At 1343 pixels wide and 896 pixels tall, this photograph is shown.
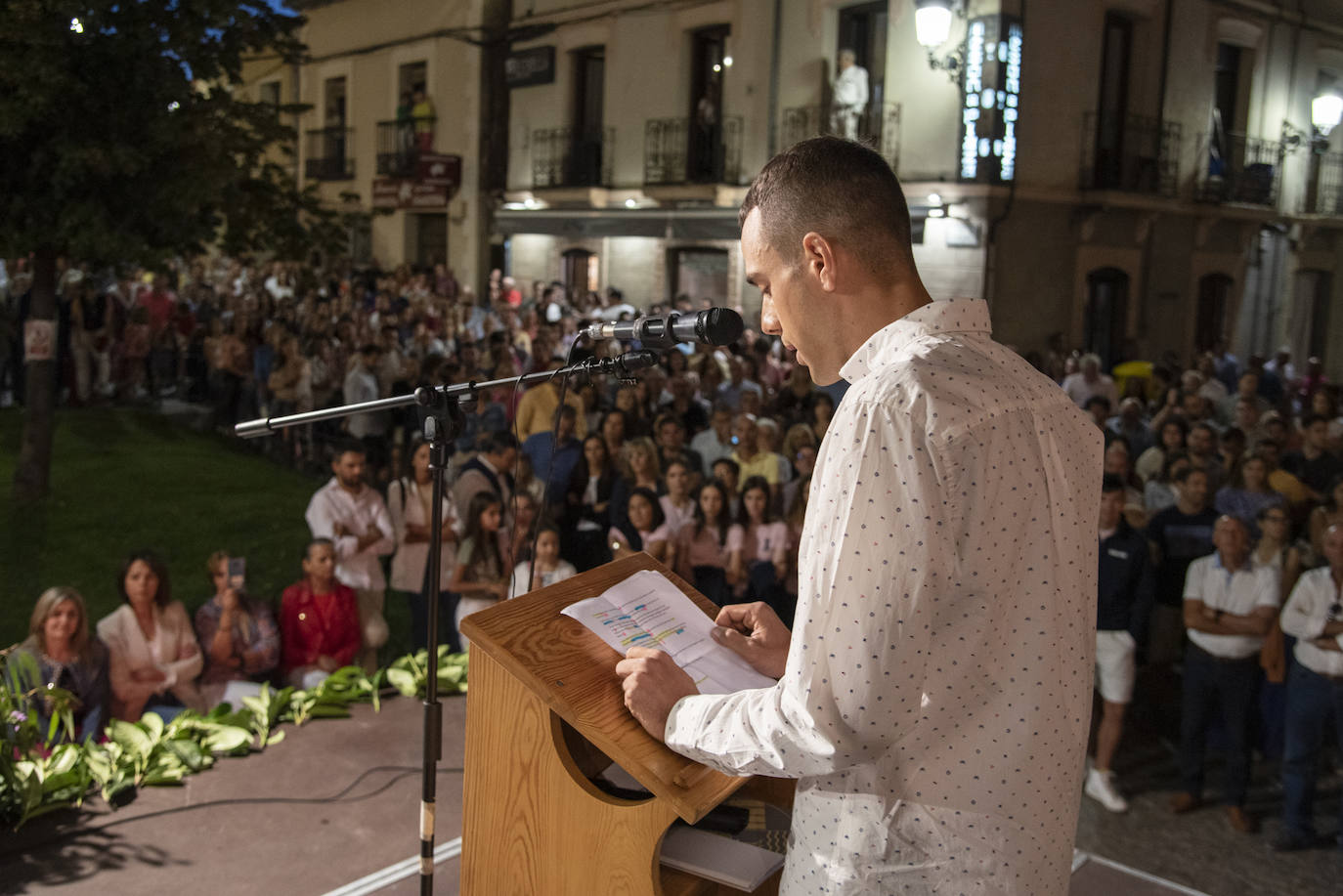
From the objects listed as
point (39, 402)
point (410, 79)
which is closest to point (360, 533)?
point (39, 402)

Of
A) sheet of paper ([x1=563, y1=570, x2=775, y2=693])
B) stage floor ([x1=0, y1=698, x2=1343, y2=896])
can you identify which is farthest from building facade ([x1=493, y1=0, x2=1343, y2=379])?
sheet of paper ([x1=563, y1=570, x2=775, y2=693])

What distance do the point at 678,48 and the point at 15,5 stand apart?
355 inches

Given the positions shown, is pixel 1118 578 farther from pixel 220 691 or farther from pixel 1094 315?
pixel 1094 315

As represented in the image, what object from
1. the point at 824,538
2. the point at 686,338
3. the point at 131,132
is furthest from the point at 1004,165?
the point at 824,538

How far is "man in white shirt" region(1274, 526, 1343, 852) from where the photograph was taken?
166 inches

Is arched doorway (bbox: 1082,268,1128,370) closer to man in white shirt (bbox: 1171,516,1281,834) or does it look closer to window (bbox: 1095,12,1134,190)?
window (bbox: 1095,12,1134,190)

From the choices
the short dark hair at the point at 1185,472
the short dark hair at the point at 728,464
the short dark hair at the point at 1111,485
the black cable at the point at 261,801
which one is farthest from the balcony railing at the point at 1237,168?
the black cable at the point at 261,801

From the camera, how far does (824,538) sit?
128 centimetres

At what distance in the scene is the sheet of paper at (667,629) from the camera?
167 centimetres

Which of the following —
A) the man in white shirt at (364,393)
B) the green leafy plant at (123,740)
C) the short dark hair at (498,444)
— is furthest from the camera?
the man in white shirt at (364,393)

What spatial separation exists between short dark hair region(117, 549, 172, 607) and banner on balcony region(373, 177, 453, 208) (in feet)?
38.0

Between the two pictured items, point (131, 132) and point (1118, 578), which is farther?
point (131, 132)

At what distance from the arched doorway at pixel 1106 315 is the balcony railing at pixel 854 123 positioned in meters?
2.42

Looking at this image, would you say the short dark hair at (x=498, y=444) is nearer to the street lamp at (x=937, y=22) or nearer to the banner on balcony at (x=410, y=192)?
the street lamp at (x=937, y=22)
